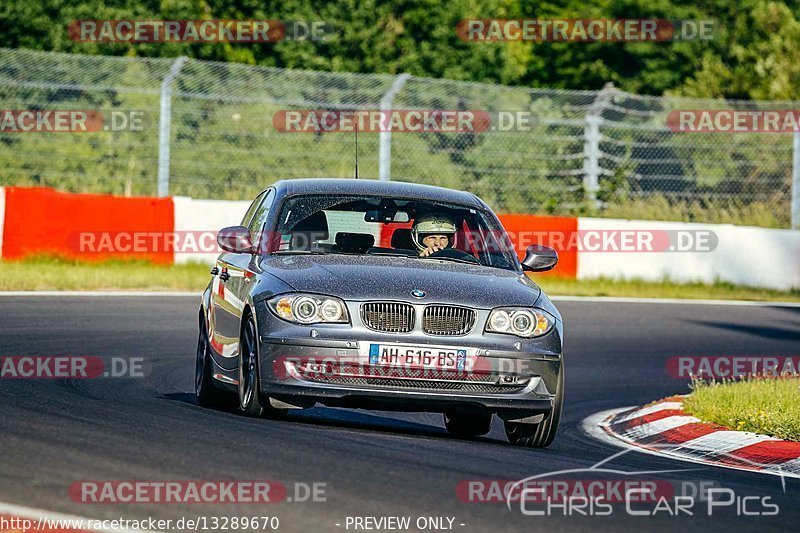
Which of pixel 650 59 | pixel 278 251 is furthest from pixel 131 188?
pixel 650 59

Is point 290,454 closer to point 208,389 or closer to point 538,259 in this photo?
point 208,389

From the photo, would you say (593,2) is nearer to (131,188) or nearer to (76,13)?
(76,13)

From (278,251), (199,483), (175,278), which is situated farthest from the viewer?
(175,278)

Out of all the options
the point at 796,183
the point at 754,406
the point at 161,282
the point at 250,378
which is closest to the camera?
the point at 250,378

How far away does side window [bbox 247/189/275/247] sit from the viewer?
412 inches

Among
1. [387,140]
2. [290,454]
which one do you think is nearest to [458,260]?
[290,454]

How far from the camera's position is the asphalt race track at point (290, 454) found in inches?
259

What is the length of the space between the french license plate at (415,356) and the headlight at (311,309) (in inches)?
10.2

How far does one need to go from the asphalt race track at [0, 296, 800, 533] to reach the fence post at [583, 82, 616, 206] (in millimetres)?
12468

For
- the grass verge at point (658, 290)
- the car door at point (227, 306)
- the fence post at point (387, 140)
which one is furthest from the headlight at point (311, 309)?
the fence post at point (387, 140)

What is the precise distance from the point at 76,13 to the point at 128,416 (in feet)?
91.6

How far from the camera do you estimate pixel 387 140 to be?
2605cm

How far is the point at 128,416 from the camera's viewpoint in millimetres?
9180

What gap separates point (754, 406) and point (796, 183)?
629 inches
